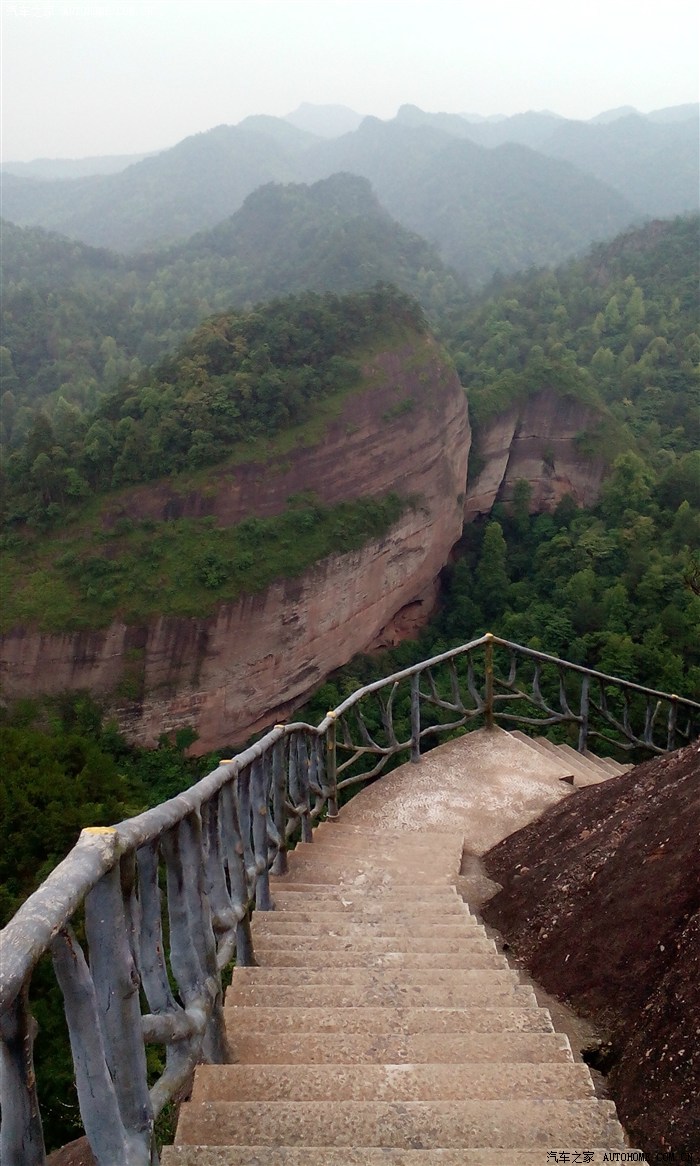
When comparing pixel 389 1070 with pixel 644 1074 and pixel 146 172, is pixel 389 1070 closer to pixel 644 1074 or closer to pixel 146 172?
pixel 644 1074

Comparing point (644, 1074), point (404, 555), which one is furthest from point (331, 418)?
point (644, 1074)

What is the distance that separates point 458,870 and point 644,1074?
219 centimetres

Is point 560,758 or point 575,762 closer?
point 560,758

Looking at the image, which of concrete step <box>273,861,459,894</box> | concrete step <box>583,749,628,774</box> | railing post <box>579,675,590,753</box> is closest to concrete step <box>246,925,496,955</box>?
concrete step <box>273,861,459,894</box>

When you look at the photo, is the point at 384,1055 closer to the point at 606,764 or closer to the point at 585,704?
the point at 585,704

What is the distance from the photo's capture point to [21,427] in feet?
146

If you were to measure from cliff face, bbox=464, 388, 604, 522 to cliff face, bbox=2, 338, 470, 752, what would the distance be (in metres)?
2.92

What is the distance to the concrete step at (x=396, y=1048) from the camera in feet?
7.01

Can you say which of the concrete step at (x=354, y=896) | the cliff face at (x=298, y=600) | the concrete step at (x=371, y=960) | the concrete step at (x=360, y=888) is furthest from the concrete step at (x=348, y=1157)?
the cliff face at (x=298, y=600)

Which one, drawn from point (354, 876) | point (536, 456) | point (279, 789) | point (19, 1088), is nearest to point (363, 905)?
point (354, 876)

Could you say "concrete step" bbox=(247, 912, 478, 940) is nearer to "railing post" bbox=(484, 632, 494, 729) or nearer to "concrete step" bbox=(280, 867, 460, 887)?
"concrete step" bbox=(280, 867, 460, 887)

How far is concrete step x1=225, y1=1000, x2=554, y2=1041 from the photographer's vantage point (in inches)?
90.9

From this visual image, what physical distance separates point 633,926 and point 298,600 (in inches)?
895

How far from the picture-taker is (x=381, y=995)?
8.39 feet
